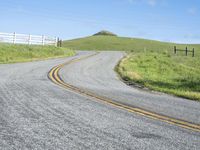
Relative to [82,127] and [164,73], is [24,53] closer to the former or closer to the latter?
[164,73]

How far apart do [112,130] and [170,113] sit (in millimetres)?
3202

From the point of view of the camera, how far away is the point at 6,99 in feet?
34.8

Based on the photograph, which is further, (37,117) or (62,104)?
(62,104)

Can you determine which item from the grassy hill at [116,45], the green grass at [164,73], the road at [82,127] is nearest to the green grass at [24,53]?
the green grass at [164,73]

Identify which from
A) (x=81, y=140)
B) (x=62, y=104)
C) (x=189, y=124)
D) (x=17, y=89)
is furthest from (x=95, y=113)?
(x=17, y=89)

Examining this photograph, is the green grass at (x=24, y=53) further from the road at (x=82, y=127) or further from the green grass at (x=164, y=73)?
the road at (x=82, y=127)

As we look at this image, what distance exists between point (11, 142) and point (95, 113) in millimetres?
3234

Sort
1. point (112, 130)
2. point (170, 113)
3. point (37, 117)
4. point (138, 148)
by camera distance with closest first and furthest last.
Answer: point (138, 148) < point (112, 130) < point (37, 117) < point (170, 113)

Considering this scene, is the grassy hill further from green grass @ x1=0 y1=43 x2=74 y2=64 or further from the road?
the road

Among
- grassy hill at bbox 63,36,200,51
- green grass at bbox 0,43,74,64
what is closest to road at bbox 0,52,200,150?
green grass at bbox 0,43,74,64

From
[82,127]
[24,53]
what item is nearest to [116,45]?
[24,53]

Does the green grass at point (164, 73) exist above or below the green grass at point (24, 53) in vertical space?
below

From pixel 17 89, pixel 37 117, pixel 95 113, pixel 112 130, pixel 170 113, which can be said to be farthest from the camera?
pixel 17 89

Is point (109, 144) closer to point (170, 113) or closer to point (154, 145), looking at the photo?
point (154, 145)
